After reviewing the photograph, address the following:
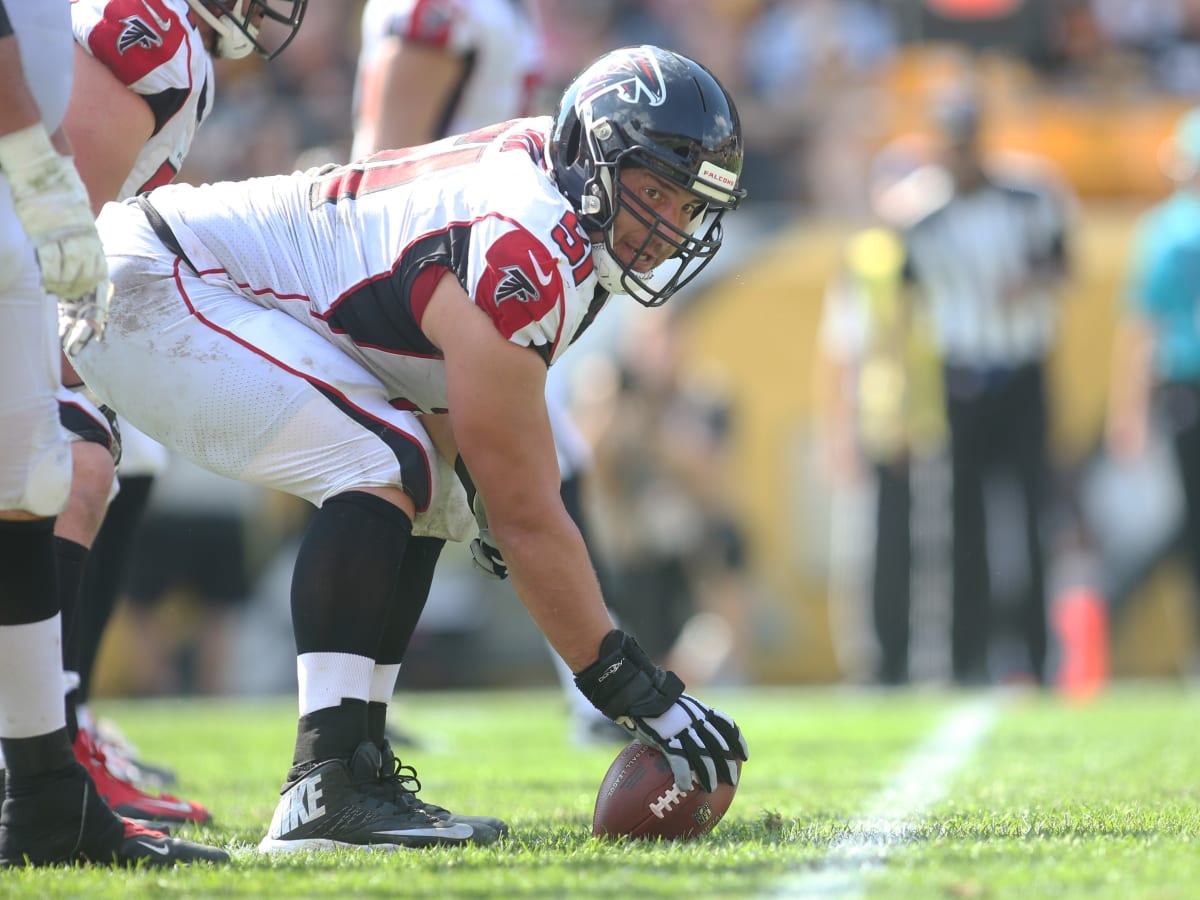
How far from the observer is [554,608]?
3225 mm

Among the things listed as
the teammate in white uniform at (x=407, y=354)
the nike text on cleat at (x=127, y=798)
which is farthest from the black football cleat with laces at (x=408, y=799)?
the nike text on cleat at (x=127, y=798)

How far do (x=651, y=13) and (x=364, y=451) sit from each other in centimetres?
996

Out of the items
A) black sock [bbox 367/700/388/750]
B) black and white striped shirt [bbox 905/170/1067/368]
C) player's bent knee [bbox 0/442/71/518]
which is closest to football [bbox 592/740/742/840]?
black sock [bbox 367/700/388/750]

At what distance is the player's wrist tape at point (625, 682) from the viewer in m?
3.23

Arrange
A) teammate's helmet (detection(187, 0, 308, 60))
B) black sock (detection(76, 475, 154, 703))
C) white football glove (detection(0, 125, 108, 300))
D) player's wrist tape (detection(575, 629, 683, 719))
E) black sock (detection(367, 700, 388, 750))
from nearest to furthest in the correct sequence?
1. white football glove (detection(0, 125, 108, 300))
2. player's wrist tape (detection(575, 629, 683, 719))
3. black sock (detection(367, 700, 388, 750))
4. teammate's helmet (detection(187, 0, 308, 60))
5. black sock (detection(76, 475, 154, 703))

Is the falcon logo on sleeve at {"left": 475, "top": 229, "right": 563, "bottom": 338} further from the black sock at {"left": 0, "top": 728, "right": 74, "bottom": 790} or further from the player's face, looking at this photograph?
the black sock at {"left": 0, "top": 728, "right": 74, "bottom": 790}

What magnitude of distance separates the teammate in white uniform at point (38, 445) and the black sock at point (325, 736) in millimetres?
232

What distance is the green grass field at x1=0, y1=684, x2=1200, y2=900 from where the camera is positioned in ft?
8.92

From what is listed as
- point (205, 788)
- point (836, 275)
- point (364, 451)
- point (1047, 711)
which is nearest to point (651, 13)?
point (836, 275)

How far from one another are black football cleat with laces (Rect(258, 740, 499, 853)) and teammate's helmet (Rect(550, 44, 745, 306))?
1.05 metres

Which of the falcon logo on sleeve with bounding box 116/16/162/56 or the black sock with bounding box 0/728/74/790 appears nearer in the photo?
the black sock with bounding box 0/728/74/790

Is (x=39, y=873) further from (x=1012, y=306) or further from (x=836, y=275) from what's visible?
(x=836, y=275)

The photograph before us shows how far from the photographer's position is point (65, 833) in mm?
2977

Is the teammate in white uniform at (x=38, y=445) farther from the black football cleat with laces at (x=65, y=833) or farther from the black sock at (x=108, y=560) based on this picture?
the black sock at (x=108, y=560)
